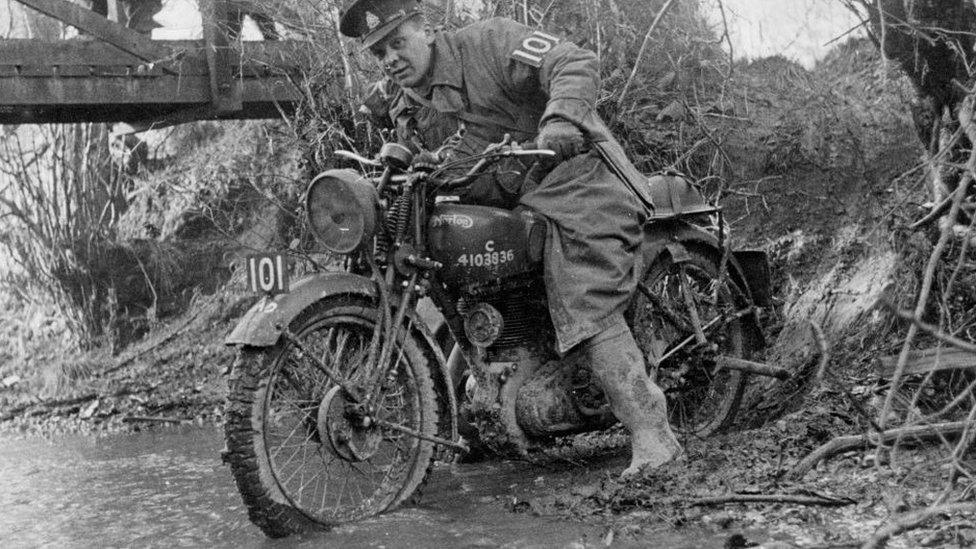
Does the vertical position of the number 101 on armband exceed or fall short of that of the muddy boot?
it exceeds it

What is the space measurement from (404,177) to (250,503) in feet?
4.07

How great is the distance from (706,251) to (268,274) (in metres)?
2.20

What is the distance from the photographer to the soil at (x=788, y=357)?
362cm

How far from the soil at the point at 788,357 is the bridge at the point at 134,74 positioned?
1509 millimetres

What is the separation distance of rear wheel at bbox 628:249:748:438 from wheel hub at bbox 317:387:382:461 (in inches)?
52.4

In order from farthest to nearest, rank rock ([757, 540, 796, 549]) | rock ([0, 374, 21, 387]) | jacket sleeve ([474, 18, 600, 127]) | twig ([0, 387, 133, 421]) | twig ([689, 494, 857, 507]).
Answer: rock ([0, 374, 21, 387]) → twig ([0, 387, 133, 421]) → jacket sleeve ([474, 18, 600, 127]) → twig ([689, 494, 857, 507]) → rock ([757, 540, 796, 549])

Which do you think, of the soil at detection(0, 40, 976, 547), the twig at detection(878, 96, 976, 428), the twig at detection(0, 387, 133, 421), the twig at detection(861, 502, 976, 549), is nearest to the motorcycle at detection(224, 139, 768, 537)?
the soil at detection(0, 40, 976, 547)

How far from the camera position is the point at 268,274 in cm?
378

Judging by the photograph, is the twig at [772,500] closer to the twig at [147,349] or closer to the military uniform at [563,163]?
the military uniform at [563,163]

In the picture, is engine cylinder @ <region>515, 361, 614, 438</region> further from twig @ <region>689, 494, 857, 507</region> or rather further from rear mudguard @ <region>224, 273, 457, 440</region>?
twig @ <region>689, 494, 857, 507</region>

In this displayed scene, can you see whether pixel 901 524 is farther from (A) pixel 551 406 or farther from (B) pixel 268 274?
(B) pixel 268 274

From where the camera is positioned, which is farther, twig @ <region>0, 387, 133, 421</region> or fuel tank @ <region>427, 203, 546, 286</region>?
twig @ <region>0, 387, 133, 421</region>

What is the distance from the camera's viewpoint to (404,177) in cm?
406

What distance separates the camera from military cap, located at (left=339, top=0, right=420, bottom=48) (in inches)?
168
